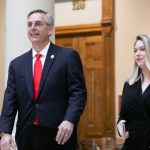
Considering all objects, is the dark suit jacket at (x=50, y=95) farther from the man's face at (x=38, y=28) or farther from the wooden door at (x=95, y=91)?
the wooden door at (x=95, y=91)

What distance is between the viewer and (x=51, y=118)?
3.60 metres

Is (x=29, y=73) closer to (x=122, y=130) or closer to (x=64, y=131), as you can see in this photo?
(x=64, y=131)

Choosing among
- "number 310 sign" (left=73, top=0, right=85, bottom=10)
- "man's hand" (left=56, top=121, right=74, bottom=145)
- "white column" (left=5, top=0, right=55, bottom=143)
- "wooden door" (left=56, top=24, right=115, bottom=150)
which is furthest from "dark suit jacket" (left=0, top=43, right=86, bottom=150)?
"number 310 sign" (left=73, top=0, right=85, bottom=10)

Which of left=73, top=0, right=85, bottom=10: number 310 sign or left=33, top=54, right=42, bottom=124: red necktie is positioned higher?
left=73, top=0, right=85, bottom=10: number 310 sign

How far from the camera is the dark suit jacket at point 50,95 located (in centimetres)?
360

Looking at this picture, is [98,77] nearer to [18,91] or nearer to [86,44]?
[86,44]

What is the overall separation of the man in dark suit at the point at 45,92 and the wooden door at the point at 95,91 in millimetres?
5873

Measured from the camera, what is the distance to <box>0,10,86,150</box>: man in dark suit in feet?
11.8

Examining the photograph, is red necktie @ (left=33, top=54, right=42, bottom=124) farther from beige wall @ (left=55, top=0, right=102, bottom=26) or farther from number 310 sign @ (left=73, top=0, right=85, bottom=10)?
number 310 sign @ (left=73, top=0, right=85, bottom=10)

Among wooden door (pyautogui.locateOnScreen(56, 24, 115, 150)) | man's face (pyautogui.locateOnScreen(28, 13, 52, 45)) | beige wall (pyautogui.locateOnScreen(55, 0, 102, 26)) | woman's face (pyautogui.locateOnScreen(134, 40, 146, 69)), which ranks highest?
beige wall (pyautogui.locateOnScreen(55, 0, 102, 26))

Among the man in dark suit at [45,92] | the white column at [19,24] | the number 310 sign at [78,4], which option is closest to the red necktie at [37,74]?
the man in dark suit at [45,92]

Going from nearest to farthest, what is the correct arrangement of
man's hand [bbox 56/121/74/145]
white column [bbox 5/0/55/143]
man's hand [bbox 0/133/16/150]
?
man's hand [bbox 56/121/74/145] → man's hand [bbox 0/133/16/150] → white column [bbox 5/0/55/143]

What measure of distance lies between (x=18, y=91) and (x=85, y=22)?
6.26m

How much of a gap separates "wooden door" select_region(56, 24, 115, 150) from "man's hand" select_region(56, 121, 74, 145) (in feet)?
20.0
